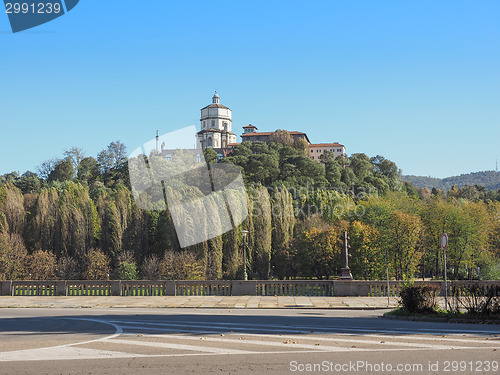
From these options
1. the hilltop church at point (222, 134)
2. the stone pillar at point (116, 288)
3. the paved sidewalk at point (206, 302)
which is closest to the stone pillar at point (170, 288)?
the paved sidewalk at point (206, 302)

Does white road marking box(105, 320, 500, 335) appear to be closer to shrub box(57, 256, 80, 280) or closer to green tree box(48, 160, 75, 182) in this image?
shrub box(57, 256, 80, 280)

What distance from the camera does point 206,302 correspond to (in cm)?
2434

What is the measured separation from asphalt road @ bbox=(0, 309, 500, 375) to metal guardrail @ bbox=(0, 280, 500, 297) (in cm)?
1044

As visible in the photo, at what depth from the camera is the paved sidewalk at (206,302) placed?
22.5 m

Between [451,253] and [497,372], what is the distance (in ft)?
161

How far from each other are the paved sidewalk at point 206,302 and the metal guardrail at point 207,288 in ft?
3.45

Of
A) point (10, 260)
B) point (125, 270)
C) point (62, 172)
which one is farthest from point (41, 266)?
point (62, 172)

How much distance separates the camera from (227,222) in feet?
173

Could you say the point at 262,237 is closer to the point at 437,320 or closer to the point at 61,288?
the point at 61,288

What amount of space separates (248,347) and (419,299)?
8.26 metres

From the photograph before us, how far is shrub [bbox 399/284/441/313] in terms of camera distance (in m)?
16.8

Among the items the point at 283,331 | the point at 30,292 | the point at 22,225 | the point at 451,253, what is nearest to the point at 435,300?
the point at 283,331

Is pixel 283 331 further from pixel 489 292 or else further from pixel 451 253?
pixel 451 253

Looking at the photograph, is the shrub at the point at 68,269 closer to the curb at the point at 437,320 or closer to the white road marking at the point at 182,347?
the curb at the point at 437,320
